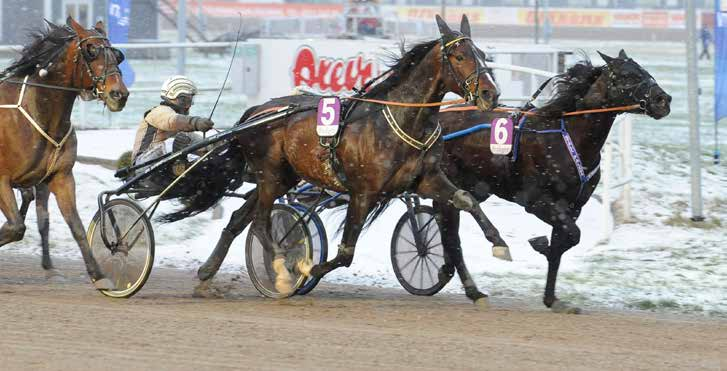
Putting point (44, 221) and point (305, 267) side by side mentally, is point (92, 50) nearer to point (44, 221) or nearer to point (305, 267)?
point (44, 221)

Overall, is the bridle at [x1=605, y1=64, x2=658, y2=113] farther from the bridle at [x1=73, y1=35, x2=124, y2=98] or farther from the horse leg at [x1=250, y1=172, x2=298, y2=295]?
the bridle at [x1=73, y1=35, x2=124, y2=98]

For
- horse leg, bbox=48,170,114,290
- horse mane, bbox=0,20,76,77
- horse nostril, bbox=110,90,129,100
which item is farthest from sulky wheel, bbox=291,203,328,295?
horse mane, bbox=0,20,76,77

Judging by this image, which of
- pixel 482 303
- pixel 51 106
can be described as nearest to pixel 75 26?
pixel 51 106

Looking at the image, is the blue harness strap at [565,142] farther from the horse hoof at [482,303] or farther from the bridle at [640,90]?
the horse hoof at [482,303]

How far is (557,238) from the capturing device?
7.42 m

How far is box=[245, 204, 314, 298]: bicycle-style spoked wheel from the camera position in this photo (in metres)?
7.94

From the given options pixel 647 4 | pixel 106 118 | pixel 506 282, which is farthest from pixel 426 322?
pixel 647 4

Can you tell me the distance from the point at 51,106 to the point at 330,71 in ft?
26.2

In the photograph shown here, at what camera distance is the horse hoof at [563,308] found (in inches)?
291

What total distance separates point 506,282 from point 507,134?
4.98ft

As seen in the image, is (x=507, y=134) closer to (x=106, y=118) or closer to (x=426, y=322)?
(x=426, y=322)

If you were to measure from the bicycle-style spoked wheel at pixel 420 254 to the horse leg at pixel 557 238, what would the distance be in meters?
0.88

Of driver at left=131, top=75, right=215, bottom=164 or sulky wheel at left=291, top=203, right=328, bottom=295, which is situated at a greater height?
driver at left=131, top=75, right=215, bottom=164

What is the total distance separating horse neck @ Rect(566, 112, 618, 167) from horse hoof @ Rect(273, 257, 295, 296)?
1.90 meters
